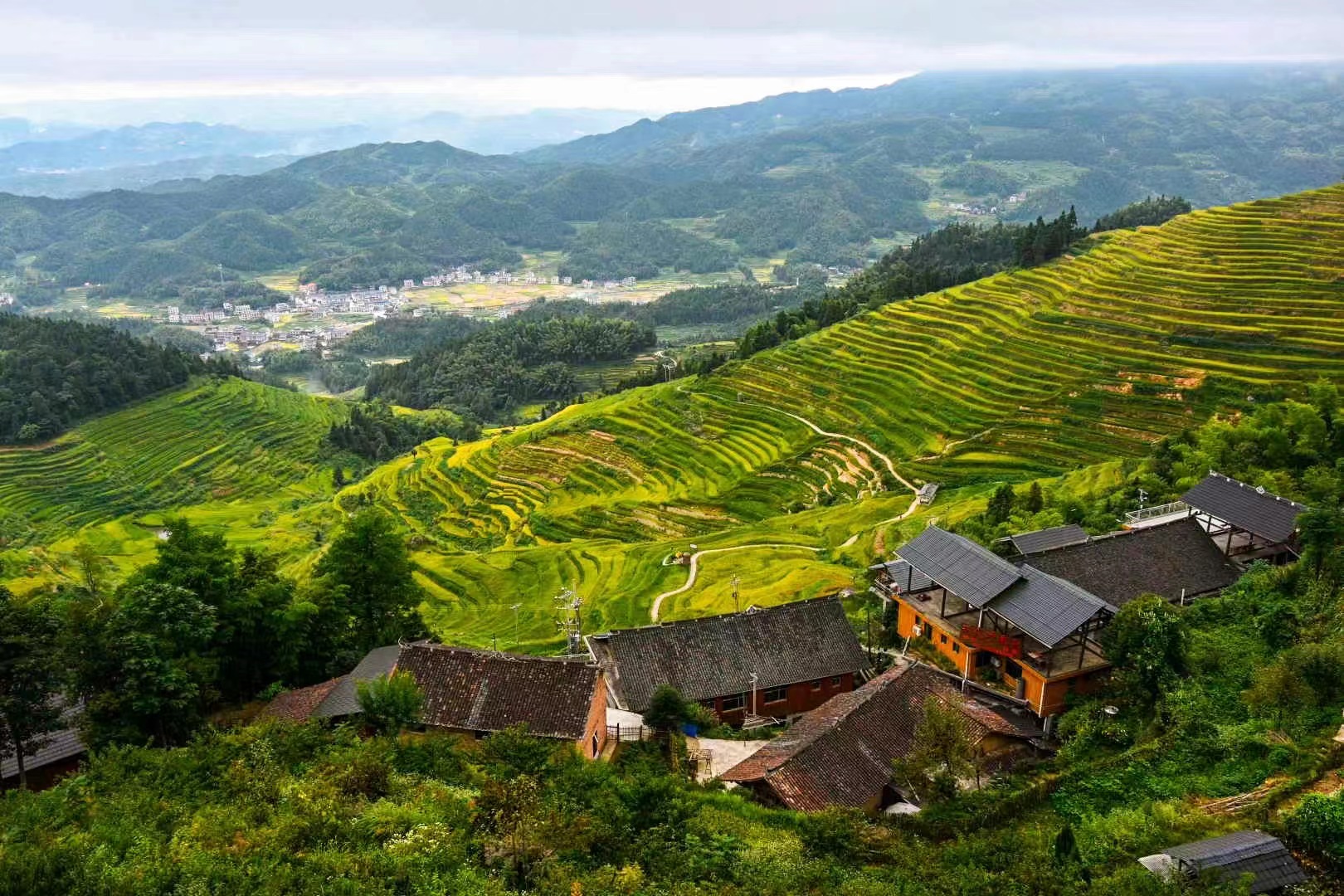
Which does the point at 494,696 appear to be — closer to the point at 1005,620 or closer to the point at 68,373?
the point at 1005,620

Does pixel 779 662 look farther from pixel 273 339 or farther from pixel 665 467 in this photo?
pixel 273 339

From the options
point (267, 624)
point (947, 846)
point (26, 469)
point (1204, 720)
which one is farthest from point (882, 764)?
point (26, 469)

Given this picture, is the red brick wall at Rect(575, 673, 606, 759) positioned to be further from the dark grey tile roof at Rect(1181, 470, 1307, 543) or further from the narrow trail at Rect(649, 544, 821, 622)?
the dark grey tile roof at Rect(1181, 470, 1307, 543)

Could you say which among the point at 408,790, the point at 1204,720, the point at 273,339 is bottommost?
the point at 273,339

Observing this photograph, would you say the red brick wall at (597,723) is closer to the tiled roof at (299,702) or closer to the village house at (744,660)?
the village house at (744,660)

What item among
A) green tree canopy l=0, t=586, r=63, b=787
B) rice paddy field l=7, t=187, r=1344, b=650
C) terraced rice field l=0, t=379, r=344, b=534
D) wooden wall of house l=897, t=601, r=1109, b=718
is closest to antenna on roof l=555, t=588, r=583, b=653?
rice paddy field l=7, t=187, r=1344, b=650

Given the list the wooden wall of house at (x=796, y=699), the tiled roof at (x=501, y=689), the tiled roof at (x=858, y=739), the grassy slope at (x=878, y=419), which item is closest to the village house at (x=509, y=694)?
the tiled roof at (x=501, y=689)
